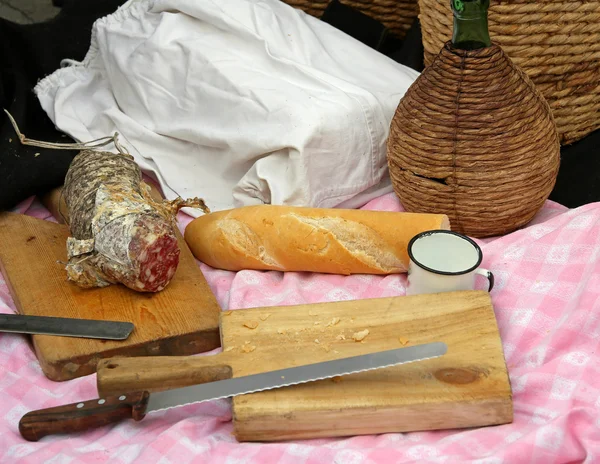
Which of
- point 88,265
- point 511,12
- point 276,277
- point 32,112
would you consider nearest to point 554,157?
point 511,12

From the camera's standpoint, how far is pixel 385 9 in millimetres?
1902

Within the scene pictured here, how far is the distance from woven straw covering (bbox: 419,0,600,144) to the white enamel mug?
45 centimetres

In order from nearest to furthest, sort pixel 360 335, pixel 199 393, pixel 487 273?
pixel 199 393
pixel 360 335
pixel 487 273

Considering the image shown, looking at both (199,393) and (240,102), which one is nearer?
(199,393)

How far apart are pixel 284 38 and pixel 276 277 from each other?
1.87 ft

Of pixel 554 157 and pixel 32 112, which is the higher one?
pixel 554 157

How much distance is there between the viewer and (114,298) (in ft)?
4.07

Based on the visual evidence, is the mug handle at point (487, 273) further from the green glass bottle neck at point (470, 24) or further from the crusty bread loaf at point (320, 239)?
the green glass bottle neck at point (470, 24)

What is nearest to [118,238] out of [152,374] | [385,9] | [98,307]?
[98,307]

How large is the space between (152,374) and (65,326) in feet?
0.75

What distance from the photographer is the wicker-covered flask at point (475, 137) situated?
1.27 m

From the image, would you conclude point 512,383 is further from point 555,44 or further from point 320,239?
point 555,44

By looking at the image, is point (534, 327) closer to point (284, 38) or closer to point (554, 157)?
point (554, 157)

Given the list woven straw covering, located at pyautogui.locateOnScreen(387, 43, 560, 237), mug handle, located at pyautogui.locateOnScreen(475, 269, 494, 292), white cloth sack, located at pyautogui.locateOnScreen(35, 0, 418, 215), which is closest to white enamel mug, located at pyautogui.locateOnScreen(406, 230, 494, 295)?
mug handle, located at pyautogui.locateOnScreen(475, 269, 494, 292)
